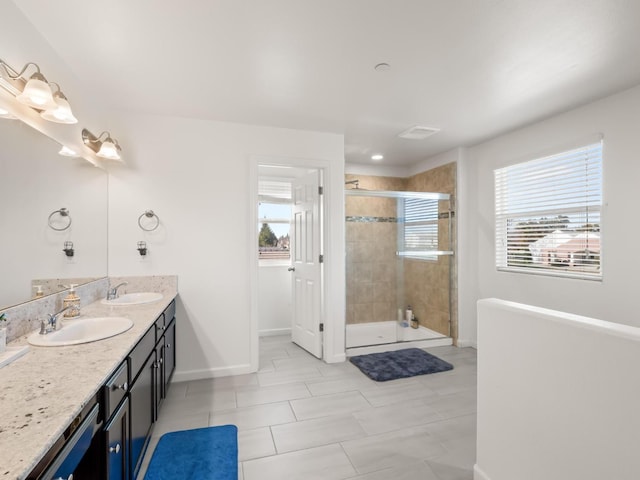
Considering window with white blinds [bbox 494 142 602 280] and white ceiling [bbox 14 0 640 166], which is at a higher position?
white ceiling [bbox 14 0 640 166]

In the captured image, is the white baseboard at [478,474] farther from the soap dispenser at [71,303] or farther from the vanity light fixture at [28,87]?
the vanity light fixture at [28,87]

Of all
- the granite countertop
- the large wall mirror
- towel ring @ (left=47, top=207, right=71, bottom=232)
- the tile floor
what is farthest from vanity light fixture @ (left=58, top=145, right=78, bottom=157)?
the tile floor

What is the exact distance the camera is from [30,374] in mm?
1159

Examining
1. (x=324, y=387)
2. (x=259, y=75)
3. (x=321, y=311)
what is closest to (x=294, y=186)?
(x=321, y=311)

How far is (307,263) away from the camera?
383cm

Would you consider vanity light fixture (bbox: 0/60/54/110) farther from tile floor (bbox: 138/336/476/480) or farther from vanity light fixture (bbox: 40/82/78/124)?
tile floor (bbox: 138/336/476/480)

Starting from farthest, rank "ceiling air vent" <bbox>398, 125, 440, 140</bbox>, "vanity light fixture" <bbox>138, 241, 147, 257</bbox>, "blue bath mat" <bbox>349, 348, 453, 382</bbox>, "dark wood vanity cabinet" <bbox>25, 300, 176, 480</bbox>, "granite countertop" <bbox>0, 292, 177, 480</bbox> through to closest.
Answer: "ceiling air vent" <bbox>398, 125, 440, 140</bbox> < "blue bath mat" <bbox>349, 348, 453, 382</bbox> < "vanity light fixture" <bbox>138, 241, 147, 257</bbox> < "dark wood vanity cabinet" <bbox>25, 300, 176, 480</bbox> < "granite countertop" <bbox>0, 292, 177, 480</bbox>

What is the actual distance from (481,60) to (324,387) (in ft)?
9.20

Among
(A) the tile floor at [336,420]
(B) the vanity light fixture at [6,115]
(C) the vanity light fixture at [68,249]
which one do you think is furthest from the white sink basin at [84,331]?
(B) the vanity light fixture at [6,115]

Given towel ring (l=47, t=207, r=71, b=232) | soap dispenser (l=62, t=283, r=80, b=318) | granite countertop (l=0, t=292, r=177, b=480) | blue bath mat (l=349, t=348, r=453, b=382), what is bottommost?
blue bath mat (l=349, t=348, r=453, b=382)

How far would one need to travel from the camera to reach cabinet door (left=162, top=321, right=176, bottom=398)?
2.46m

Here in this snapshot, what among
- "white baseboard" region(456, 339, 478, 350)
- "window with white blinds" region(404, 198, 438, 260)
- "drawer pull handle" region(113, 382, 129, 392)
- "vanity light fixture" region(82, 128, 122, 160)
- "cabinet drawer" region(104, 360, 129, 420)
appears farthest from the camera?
"window with white blinds" region(404, 198, 438, 260)

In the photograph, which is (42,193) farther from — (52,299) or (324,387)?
(324,387)

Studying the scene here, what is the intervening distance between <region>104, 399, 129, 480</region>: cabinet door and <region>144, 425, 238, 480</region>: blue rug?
0.48m
